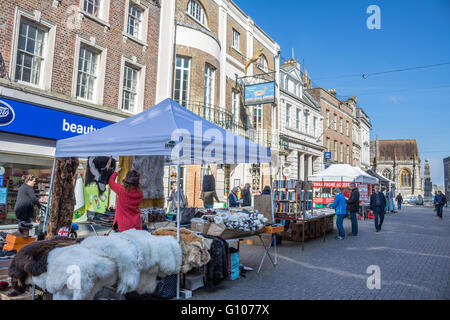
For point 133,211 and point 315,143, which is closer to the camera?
point 133,211

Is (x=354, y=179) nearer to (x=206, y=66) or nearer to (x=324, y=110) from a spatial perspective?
(x=206, y=66)

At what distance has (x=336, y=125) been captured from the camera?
116 feet

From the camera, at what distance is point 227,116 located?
1773 centimetres

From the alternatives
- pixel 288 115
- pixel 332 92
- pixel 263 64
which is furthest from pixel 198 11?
pixel 332 92

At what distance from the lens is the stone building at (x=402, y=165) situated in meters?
66.5

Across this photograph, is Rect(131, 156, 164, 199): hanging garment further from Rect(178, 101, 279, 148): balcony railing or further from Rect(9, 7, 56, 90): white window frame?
Rect(178, 101, 279, 148): balcony railing

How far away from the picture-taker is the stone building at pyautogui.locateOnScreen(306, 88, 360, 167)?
1281 inches

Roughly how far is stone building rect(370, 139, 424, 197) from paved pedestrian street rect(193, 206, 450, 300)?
2381 inches

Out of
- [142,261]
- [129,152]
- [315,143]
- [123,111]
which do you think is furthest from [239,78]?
[142,261]

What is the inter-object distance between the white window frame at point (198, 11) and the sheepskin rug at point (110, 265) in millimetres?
14590

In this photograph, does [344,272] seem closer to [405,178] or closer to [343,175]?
[343,175]

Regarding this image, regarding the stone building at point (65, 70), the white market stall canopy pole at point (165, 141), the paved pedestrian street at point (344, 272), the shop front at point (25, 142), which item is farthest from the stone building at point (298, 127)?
the white market stall canopy pole at point (165, 141)

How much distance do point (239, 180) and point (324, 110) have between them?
17240 millimetres

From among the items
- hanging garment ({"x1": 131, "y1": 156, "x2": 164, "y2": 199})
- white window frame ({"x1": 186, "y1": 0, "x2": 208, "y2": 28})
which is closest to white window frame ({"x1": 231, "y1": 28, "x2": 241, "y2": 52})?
white window frame ({"x1": 186, "y1": 0, "x2": 208, "y2": 28})
